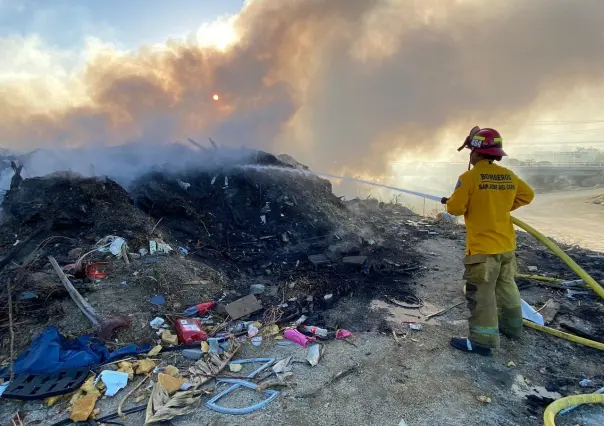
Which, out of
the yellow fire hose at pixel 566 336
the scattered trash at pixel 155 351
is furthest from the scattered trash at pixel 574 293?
the scattered trash at pixel 155 351

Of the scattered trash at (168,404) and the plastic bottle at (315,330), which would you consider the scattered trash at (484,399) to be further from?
the scattered trash at (168,404)

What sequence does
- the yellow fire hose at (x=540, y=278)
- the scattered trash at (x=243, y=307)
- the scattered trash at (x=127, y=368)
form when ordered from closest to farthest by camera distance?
the scattered trash at (x=127, y=368) → the scattered trash at (x=243, y=307) → the yellow fire hose at (x=540, y=278)

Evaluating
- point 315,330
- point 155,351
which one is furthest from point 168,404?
point 315,330

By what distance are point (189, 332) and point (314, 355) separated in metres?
1.48

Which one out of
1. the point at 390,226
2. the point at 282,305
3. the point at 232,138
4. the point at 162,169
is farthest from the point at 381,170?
the point at 282,305

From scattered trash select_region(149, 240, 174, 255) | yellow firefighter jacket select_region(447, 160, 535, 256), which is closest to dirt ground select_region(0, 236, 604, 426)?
yellow firefighter jacket select_region(447, 160, 535, 256)

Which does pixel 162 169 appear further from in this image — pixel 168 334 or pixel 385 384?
pixel 385 384

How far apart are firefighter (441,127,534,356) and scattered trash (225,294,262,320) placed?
246 cm

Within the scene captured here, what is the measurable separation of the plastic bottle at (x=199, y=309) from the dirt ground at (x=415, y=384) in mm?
937

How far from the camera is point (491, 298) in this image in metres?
3.52

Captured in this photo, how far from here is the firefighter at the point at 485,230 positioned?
3523 mm

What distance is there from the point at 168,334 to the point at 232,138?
11.8 meters

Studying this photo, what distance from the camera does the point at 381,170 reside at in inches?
816

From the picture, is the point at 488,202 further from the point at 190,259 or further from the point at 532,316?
the point at 190,259
